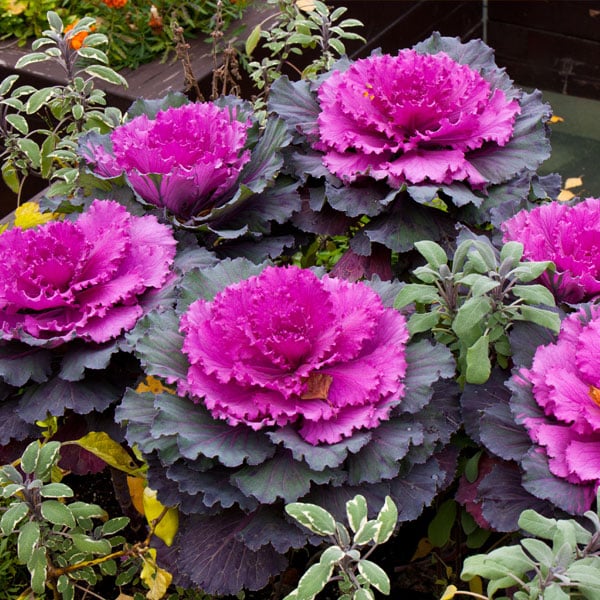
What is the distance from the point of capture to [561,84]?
4027 mm

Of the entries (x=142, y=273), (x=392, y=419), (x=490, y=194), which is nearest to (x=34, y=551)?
(x=142, y=273)

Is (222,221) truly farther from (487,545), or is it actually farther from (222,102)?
(487,545)

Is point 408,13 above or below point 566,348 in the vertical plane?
below

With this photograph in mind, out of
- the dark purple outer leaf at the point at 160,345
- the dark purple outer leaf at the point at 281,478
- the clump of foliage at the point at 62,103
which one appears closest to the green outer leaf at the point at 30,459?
the dark purple outer leaf at the point at 160,345

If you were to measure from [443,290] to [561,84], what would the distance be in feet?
10.1

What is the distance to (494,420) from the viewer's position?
122cm

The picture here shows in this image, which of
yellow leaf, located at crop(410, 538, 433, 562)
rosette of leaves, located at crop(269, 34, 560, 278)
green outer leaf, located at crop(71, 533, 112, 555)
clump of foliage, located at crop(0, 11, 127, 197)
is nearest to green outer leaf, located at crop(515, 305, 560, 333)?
rosette of leaves, located at crop(269, 34, 560, 278)

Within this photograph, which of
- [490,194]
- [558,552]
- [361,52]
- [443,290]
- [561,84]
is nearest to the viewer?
[558,552]

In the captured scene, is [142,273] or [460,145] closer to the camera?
[142,273]

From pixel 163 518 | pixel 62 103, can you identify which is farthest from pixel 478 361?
pixel 62 103

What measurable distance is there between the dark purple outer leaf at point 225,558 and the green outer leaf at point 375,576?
0.22 m

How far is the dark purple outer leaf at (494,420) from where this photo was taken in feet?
3.92

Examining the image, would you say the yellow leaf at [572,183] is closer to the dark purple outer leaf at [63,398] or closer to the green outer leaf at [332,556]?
the dark purple outer leaf at [63,398]

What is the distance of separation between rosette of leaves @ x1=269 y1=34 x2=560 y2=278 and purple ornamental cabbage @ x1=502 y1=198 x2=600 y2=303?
74 millimetres
